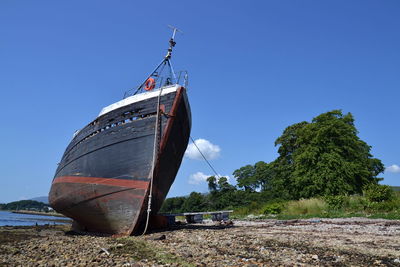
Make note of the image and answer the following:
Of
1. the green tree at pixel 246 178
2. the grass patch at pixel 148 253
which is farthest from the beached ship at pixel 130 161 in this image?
the green tree at pixel 246 178

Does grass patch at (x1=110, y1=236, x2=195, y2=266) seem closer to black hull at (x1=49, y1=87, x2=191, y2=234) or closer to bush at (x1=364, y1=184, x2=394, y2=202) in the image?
black hull at (x1=49, y1=87, x2=191, y2=234)

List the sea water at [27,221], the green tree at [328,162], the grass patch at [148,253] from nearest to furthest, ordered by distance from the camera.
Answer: the grass patch at [148,253]
the green tree at [328,162]
the sea water at [27,221]

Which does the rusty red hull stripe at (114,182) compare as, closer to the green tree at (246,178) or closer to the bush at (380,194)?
A: the bush at (380,194)

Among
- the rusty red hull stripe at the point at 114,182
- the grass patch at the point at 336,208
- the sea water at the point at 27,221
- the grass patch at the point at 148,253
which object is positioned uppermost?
the rusty red hull stripe at the point at 114,182

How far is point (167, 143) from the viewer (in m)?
9.88

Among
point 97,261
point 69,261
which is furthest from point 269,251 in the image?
→ point 69,261

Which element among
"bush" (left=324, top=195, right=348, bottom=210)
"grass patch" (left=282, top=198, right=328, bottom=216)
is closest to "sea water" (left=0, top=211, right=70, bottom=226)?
"grass patch" (left=282, top=198, right=328, bottom=216)

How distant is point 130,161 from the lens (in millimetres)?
9578

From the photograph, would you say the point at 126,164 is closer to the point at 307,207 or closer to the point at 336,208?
the point at 307,207

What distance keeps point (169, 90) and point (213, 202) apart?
178 feet

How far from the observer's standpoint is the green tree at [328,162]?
26.7 meters

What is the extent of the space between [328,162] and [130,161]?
23.1 m

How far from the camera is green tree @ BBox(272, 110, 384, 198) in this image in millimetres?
26656

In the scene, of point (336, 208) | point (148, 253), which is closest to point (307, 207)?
point (336, 208)
